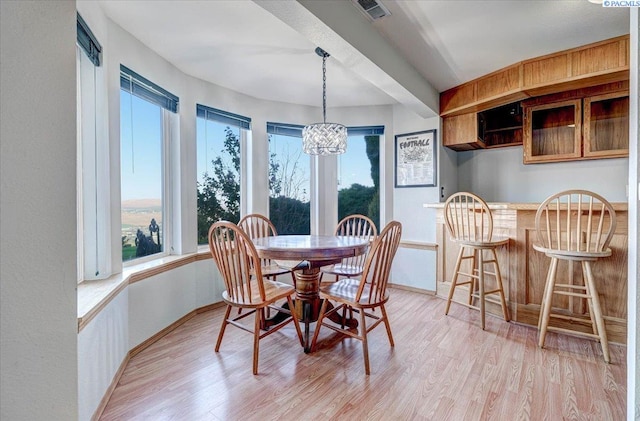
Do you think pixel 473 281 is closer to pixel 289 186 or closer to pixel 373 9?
pixel 289 186

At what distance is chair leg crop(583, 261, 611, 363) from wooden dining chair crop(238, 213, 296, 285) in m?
A: 2.24

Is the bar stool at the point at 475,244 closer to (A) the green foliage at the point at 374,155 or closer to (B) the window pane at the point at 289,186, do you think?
A: (A) the green foliage at the point at 374,155

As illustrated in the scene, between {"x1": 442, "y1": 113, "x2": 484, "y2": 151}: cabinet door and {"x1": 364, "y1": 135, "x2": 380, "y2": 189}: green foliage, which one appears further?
{"x1": 364, "y1": 135, "x2": 380, "y2": 189}: green foliage

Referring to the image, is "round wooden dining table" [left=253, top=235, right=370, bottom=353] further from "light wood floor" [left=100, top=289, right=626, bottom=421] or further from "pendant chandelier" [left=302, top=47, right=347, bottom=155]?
"pendant chandelier" [left=302, top=47, right=347, bottom=155]

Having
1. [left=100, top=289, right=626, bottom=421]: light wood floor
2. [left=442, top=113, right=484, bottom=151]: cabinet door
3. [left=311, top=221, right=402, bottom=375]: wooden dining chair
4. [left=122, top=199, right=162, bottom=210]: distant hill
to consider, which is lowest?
[left=100, top=289, right=626, bottom=421]: light wood floor

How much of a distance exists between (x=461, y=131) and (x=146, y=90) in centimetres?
317

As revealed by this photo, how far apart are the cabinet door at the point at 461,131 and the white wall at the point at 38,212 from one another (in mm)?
3430

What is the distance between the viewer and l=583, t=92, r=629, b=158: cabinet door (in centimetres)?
272

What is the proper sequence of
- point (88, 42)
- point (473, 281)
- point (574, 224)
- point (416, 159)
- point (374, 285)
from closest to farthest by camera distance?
point (88, 42) < point (374, 285) < point (574, 224) < point (473, 281) < point (416, 159)

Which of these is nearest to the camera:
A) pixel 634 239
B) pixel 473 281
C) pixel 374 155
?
pixel 634 239

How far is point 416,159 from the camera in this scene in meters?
3.56

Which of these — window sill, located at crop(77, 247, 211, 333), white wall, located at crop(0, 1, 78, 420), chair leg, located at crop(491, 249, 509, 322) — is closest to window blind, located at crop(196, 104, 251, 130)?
window sill, located at crop(77, 247, 211, 333)

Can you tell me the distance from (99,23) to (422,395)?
2933 millimetres

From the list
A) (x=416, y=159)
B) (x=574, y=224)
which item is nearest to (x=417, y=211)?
(x=416, y=159)
